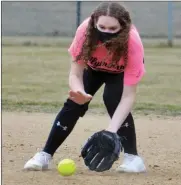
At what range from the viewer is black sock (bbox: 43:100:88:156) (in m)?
5.01

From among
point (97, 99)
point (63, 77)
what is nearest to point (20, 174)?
point (97, 99)

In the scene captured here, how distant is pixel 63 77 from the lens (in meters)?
13.2

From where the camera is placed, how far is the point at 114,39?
4680mm

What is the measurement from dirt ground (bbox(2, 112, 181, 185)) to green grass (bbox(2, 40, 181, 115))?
0.94m

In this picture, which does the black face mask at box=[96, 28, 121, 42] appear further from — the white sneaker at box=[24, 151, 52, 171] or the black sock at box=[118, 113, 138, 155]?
the white sneaker at box=[24, 151, 52, 171]

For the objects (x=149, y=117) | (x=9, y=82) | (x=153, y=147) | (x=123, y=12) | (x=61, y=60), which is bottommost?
(x=61, y=60)

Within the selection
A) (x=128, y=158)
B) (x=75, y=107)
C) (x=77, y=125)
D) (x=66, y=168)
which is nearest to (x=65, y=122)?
(x=75, y=107)

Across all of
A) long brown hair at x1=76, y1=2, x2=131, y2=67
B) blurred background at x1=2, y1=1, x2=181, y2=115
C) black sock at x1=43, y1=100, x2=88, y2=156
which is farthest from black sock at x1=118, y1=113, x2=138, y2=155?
blurred background at x1=2, y1=1, x2=181, y2=115

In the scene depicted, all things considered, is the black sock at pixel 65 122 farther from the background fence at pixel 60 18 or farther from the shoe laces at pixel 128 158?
the background fence at pixel 60 18

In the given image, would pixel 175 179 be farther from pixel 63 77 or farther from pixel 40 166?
pixel 63 77

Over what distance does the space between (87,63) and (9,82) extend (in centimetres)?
744

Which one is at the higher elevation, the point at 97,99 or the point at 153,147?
the point at 153,147

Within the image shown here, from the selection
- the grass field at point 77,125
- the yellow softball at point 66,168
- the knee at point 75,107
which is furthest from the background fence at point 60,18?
the yellow softball at point 66,168

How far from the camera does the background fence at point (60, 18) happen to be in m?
24.8
